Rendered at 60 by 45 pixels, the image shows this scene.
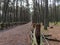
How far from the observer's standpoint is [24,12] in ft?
242

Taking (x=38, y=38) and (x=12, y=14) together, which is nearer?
(x=38, y=38)

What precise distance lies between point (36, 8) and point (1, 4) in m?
14.2

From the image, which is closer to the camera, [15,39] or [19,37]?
[15,39]

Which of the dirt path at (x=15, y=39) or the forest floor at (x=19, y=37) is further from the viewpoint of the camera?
the dirt path at (x=15, y=39)

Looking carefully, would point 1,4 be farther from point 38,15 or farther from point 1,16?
point 38,15

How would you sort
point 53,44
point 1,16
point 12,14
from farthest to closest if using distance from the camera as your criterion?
point 12,14 → point 1,16 → point 53,44

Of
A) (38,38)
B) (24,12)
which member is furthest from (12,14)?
(38,38)

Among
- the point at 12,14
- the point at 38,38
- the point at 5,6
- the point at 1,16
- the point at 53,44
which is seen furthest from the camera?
the point at 12,14

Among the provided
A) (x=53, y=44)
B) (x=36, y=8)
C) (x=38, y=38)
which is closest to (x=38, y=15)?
(x=36, y=8)

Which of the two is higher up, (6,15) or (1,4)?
(1,4)

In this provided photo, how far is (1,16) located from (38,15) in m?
14.9

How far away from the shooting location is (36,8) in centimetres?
4788

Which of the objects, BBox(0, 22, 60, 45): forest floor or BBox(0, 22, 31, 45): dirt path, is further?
BBox(0, 22, 31, 45): dirt path

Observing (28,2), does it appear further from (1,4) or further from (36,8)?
(36,8)
